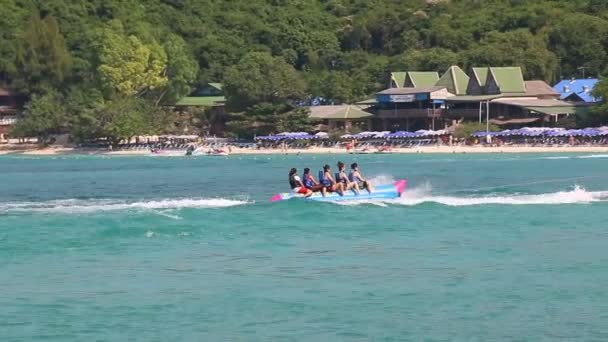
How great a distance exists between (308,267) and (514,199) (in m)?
16.7

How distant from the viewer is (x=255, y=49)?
402 ft

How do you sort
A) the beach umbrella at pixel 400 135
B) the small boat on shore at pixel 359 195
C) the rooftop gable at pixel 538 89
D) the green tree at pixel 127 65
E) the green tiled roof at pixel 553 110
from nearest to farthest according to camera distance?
the small boat on shore at pixel 359 195, the green tiled roof at pixel 553 110, the beach umbrella at pixel 400 135, the rooftop gable at pixel 538 89, the green tree at pixel 127 65

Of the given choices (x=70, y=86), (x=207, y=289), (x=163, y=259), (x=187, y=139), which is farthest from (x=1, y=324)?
(x=70, y=86)

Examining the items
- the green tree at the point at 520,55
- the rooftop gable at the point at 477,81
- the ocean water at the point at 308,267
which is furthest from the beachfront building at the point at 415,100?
the ocean water at the point at 308,267

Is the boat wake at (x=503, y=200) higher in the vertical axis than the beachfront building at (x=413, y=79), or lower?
lower

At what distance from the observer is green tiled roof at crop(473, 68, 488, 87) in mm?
98375

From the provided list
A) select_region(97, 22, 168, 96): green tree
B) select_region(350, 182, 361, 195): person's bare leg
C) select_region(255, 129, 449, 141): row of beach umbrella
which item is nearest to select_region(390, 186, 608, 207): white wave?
select_region(350, 182, 361, 195): person's bare leg

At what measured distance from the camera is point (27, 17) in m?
124

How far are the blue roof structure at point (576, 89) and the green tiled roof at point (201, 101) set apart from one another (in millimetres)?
26869

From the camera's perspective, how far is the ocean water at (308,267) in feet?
72.1

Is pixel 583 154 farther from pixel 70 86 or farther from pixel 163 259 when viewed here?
pixel 163 259

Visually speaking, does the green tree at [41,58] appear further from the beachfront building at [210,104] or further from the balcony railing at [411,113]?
the balcony railing at [411,113]

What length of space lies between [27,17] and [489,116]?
4907 cm

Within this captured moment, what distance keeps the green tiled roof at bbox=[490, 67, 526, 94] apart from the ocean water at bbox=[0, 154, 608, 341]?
154 ft
